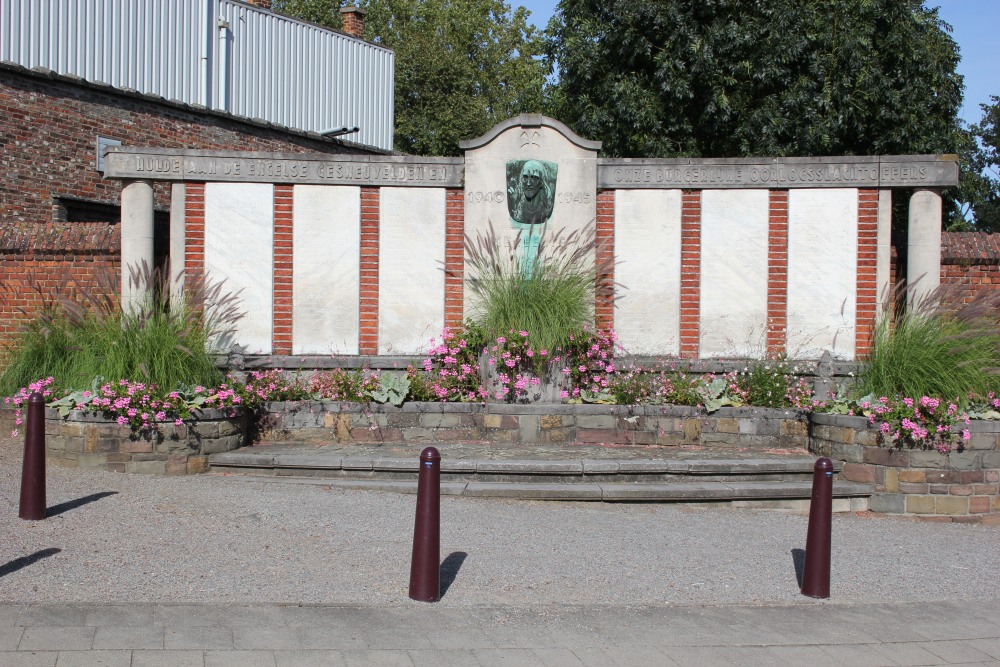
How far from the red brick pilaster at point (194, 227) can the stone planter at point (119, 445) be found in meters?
2.47

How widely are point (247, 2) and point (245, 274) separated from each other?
541 inches

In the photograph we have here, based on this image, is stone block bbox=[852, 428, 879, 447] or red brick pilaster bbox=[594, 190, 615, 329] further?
red brick pilaster bbox=[594, 190, 615, 329]

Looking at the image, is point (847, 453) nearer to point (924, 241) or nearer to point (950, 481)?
point (950, 481)

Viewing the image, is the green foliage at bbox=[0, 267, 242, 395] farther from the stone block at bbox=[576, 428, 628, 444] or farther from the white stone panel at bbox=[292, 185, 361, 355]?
the stone block at bbox=[576, 428, 628, 444]

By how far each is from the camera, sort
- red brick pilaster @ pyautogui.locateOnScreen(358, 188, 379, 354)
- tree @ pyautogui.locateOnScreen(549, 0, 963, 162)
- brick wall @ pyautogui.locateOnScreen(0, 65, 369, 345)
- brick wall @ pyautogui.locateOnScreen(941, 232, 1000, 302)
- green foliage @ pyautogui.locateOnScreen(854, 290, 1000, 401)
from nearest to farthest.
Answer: green foliage @ pyautogui.locateOnScreen(854, 290, 1000, 401), red brick pilaster @ pyautogui.locateOnScreen(358, 188, 379, 354), brick wall @ pyautogui.locateOnScreen(941, 232, 1000, 302), brick wall @ pyautogui.locateOnScreen(0, 65, 369, 345), tree @ pyautogui.locateOnScreen(549, 0, 963, 162)

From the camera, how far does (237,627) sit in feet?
16.2

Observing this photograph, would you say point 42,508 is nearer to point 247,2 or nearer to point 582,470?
point 582,470

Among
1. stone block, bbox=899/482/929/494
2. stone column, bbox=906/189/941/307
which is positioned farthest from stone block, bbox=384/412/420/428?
stone column, bbox=906/189/941/307

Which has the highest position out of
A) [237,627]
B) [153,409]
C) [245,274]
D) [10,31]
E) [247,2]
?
[247,2]

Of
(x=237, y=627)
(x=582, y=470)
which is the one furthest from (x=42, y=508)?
(x=582, y=470)

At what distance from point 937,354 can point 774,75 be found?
31.8ft

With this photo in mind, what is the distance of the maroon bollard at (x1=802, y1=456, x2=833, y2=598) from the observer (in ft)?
19.0

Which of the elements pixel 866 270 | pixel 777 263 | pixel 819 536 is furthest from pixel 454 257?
pixel 819 536

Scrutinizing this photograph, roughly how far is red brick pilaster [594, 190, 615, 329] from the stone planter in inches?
177
